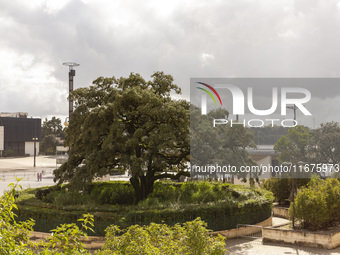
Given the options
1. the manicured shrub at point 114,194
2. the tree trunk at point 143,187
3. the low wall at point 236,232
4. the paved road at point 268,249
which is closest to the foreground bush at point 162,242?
the paved road at point 268,249

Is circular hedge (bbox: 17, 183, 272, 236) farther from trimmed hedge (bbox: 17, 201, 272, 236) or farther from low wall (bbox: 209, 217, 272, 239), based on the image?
low wall (bbox: 209, 217, 272, 239)

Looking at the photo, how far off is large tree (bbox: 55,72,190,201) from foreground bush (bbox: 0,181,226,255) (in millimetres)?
12361

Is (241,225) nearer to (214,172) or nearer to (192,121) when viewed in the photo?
(214,172)

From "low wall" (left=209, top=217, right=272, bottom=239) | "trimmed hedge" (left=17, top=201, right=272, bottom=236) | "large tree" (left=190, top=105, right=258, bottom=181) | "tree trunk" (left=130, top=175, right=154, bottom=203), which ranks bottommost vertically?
"low wall" (left=209, top=217, right=272, bottom=239)

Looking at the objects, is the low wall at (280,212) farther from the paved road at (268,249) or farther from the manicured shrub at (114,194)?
the manicured shrub at (114,194)

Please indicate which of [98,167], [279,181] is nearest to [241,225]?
[98,167]

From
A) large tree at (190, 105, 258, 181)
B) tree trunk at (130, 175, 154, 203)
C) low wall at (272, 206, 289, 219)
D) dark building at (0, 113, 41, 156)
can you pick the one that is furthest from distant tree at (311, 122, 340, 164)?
dark building at (0, 113, 41, 156)

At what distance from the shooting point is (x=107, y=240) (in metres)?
8.85

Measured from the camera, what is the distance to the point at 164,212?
19719 millimetres

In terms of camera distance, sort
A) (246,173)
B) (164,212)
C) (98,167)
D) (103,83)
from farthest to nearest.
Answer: (103,83)
(246,173)
(98,167)
(164,212)

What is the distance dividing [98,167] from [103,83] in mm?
6228

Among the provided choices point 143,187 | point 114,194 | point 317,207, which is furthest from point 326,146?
point 114,194

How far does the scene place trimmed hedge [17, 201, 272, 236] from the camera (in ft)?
63.2

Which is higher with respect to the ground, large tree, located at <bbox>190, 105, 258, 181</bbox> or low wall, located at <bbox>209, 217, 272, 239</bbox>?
large tree, located at <bbox>190, 105, 258, 181</bbox>
